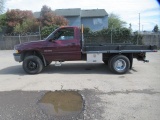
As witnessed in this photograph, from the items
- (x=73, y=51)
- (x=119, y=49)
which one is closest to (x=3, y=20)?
(x=73, y=51)

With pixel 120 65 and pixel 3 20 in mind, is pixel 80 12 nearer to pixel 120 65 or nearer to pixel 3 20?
pixel 3 20

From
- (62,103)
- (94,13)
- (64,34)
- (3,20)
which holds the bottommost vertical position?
(62,103)

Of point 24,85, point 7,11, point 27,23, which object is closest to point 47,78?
point 24,85

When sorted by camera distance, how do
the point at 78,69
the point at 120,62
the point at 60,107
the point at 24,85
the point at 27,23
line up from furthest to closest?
the point at 27,23
the point at 78,69
the point at 120,62
the point at 24,85
the point at 60,107

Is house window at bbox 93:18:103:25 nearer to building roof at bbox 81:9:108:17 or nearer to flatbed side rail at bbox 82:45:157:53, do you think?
building roof at bbox 81:9:108:17

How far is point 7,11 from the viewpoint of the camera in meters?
37.0

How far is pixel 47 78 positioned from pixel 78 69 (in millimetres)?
2157

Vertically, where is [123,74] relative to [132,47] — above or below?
A: below

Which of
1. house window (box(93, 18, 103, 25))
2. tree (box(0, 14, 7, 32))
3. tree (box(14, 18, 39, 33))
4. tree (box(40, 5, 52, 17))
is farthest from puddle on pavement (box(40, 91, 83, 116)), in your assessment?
house window (box(93, 18, 103, 25))

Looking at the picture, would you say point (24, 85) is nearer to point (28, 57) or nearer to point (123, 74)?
point (28, 57)

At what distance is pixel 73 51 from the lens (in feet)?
32.2

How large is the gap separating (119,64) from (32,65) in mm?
3652

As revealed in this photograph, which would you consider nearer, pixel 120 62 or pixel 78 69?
pixel 120 62

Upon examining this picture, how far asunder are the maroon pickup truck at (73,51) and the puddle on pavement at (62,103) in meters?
3.17
